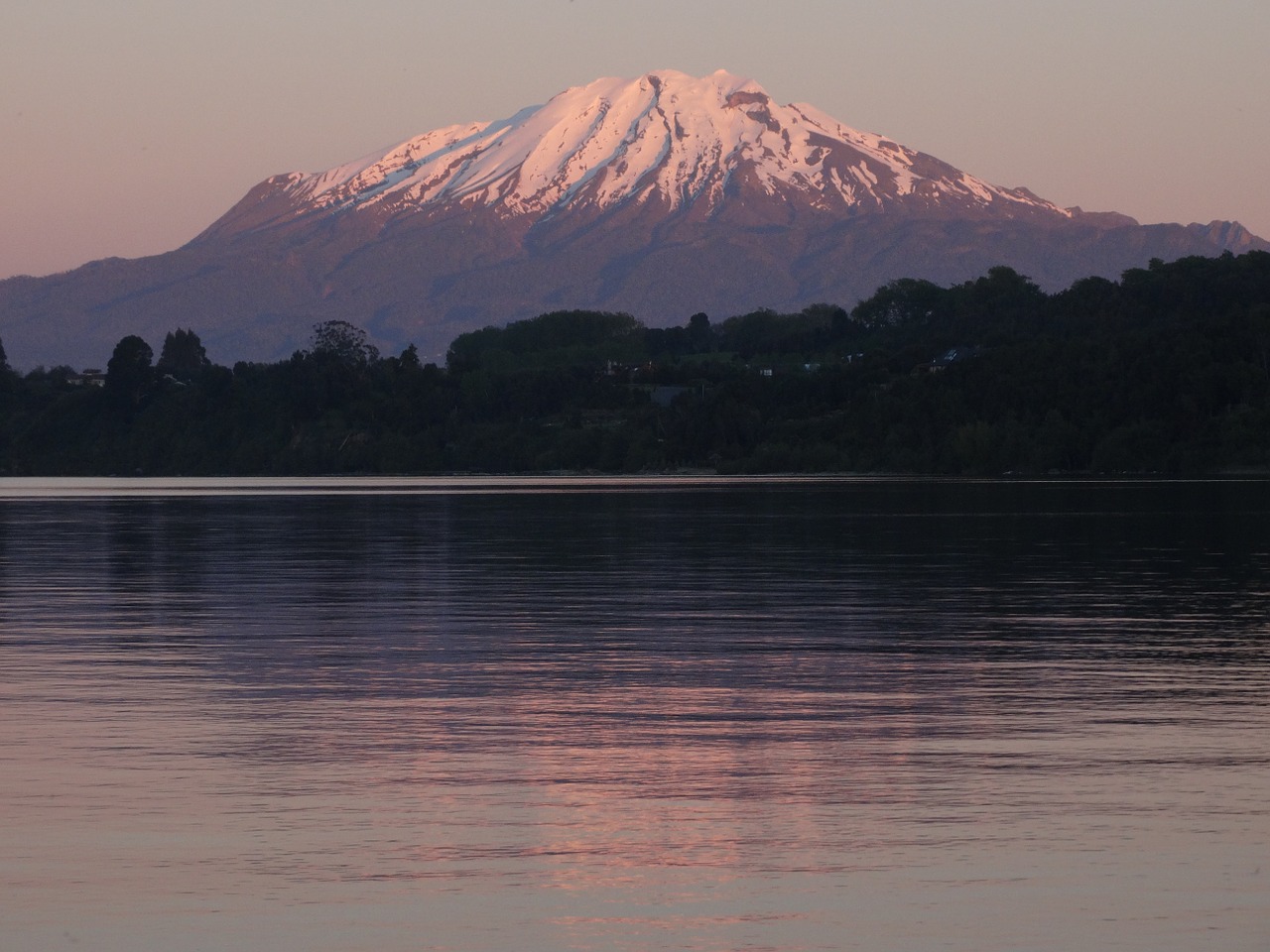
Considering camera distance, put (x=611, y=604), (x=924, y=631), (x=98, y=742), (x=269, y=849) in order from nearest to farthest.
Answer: (x=269, y=849) → (x=98, y=742) → (x=924, y=631) → (x=611, y=604)

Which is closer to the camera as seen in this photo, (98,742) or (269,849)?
(269,849)

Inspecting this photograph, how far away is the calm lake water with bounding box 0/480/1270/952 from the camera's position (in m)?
12.9

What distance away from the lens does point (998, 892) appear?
13.3m

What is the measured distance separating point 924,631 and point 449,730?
1231 centimetres

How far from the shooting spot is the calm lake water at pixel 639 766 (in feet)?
42.2

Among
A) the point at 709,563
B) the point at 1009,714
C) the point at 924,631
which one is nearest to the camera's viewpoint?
the point at 1009,714

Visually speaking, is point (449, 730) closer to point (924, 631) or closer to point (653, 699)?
point (653, 699)

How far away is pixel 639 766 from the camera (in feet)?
59.5

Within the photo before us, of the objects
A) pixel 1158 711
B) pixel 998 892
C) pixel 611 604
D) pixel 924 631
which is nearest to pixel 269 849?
pixel 998 892

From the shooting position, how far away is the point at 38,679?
25.0 metres

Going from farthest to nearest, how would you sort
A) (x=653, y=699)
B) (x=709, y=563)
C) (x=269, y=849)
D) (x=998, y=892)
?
(x=709, y=563), (x=653, y=699), (x=269, y=849), (x=998, y=892)

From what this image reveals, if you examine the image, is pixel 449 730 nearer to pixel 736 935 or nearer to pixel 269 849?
pixel 269 849

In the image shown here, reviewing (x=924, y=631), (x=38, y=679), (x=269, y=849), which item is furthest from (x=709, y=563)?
(x=269, y=849)

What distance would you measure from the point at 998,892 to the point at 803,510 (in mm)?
80709
